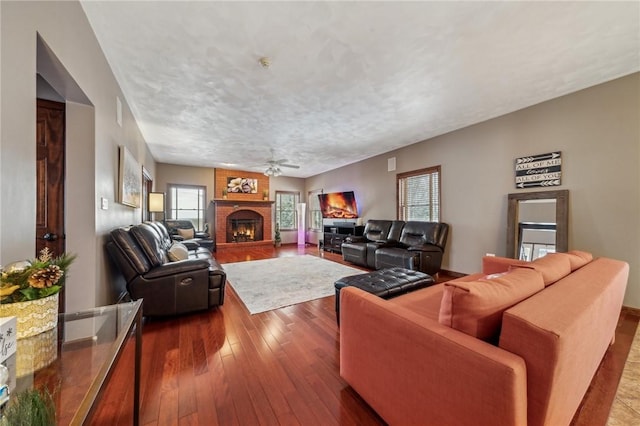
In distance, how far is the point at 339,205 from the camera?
22.9 feet

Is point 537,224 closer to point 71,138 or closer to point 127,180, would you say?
point 71,138

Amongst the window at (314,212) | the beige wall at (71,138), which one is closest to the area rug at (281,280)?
the beige wall at (71,138)

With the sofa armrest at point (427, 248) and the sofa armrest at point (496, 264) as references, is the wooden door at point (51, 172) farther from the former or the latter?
the sofa armrest at point (427, 248)

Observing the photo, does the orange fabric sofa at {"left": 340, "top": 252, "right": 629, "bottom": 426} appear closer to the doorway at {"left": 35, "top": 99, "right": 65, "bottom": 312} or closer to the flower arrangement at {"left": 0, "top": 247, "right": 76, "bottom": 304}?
the flower arrangement at {"left": 0, "top": 247, "right": 76, "bottom": 304}

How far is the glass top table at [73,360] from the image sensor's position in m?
0.66

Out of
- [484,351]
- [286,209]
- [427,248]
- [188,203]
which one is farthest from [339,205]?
[484,351]

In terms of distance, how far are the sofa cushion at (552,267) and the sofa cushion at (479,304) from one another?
42 cm

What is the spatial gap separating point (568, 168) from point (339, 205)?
15.9 ft

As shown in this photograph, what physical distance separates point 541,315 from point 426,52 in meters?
2.35

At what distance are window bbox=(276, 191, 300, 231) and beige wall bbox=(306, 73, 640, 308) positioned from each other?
5374 millimetres

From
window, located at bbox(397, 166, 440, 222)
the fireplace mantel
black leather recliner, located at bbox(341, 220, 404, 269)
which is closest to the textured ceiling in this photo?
window, located at bbox(397, 166, 440, 222)

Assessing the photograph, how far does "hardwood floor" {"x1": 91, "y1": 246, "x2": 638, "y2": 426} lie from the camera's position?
1314 millimetres

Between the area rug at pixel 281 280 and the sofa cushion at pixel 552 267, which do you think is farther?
the area rug at pixel 281 280

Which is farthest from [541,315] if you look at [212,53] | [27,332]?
[212,53]
